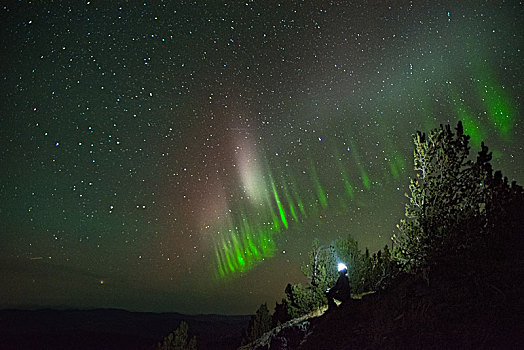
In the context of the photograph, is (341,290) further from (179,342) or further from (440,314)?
(179,342)

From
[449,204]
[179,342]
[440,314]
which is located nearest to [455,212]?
[449,204]

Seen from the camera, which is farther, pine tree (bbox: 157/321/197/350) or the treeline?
pine tree (bbox: 157/321/197/350)

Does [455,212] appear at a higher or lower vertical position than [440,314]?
Answer: higher

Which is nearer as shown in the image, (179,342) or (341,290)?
(341,290)

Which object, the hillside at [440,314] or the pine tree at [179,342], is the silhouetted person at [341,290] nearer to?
the hillside at [440,314]

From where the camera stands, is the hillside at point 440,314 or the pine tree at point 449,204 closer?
the hillside at point 440,314

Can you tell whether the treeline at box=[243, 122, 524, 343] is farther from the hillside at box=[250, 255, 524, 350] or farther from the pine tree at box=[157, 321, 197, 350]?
the pine tree at box=[157, 321, 197, 350]

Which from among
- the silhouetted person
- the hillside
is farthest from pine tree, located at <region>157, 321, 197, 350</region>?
the hillside

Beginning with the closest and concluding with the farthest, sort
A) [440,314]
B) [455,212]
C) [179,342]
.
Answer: [440,314] < [455,212] < [179,342]

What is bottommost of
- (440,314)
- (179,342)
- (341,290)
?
(440,314)

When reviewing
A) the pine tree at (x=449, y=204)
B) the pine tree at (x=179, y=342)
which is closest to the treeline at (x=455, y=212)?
the pine tree at (x=449, y=204)

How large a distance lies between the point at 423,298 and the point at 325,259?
71.1 feet

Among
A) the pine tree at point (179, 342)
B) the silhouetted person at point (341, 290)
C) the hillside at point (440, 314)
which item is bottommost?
the hillside at point (440, 314)

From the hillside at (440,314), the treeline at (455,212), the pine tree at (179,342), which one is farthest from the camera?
the pine tree at (179,342)
